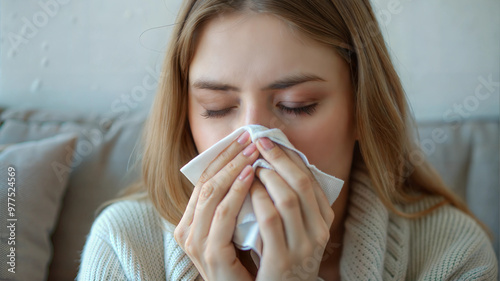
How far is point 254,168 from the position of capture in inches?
33.5

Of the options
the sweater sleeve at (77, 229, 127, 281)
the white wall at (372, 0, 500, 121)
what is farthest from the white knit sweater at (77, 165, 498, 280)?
the white wall at (372, 0, 500, 121)

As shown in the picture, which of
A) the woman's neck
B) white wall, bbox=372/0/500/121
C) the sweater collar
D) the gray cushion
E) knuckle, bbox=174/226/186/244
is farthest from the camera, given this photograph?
white wall, bbox=372/0/500/121

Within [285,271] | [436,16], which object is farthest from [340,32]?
[436,16]

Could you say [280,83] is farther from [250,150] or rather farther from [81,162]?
[81,162]

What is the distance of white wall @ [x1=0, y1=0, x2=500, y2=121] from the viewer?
147 cm

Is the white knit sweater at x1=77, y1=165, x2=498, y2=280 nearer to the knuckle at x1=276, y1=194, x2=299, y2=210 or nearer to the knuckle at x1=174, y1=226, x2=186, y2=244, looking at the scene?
the knuckle at x1=174, y1=226, x2=186, y2=244

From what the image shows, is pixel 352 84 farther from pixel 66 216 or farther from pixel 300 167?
pixel 66 216

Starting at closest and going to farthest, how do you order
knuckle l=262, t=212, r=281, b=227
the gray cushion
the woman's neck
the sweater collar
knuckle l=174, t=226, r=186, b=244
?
knuckle l=262, t=212, r=281, b=227 < knuckle l=174, t=226, r=186, b=244 < the sweater collar < the woman's neck < the gray cushion

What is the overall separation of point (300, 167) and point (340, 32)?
1.14 feet

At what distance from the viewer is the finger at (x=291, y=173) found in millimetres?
831

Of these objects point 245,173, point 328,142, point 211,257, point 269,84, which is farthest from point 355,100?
point 211,257

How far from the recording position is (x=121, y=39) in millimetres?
1513

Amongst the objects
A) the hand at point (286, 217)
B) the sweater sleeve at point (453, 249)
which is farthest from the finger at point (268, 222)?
the sweater sleeve at point (453, 249)

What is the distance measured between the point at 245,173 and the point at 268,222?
0.11 m
